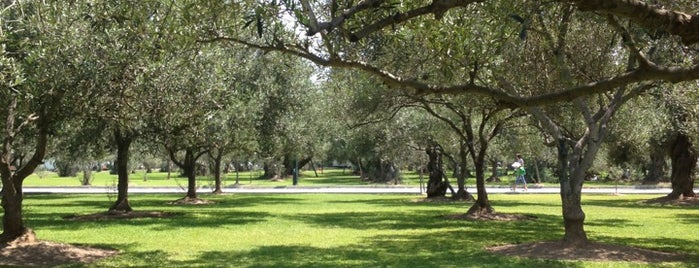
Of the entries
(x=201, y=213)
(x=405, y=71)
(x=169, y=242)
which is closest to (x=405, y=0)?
(x=405, y=71)

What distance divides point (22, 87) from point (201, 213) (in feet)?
41.2

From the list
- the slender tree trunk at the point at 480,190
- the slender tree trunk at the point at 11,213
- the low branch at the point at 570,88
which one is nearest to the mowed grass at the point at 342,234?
the slender tree trunk at the point at 480,190

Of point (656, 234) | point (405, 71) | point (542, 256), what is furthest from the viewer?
point (656, 234)

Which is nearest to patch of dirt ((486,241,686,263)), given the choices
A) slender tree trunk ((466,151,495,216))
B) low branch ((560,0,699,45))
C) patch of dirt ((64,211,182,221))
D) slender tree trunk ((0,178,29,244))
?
low branch ((560,0,699,45))

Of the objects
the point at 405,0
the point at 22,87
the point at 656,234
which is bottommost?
the point at 656,234

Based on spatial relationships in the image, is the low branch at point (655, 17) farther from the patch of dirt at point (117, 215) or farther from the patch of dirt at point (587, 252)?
the patch of dirt at point (117, 215)

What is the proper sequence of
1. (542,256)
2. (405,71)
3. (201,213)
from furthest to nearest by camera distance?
(201,213), (405,71), (542,256)

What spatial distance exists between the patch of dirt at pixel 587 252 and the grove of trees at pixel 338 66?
381 millimetres

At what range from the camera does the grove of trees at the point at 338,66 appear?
7280 mm

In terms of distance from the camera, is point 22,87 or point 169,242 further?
point 169,242

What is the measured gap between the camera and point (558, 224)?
18812mm

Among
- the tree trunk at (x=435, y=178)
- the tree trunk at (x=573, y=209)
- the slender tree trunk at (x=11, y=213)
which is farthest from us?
the tree trunk at (x=435, y=178)

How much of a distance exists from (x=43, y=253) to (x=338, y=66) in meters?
7.40

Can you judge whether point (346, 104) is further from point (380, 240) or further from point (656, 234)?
point (656, 234)
